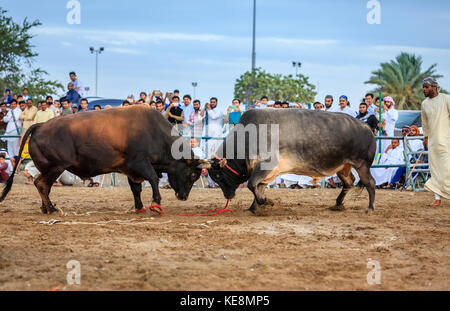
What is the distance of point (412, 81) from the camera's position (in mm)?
36438

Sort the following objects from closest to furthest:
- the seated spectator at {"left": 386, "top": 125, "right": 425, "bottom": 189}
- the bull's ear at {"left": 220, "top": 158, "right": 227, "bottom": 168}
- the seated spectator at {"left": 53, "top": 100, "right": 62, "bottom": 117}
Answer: the bull's ear at {"left": 220, "top": 158, "right": 227, "bottom": 168} < the seated spectator at {"left": 386, "top": 125, "right": 425, "bottom": 189} < the seated spectator at {"left": 53, "top": 100, "right": 62, "bottom": 117}

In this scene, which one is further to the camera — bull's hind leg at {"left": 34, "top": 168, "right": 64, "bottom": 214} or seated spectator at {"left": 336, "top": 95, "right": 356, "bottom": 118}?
seated spectator at {"left": 336, "top": 95, "right": 356, "bottom": 118}

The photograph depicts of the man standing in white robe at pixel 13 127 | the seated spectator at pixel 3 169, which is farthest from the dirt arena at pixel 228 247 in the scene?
the man standing in white robe at pixel 13 127

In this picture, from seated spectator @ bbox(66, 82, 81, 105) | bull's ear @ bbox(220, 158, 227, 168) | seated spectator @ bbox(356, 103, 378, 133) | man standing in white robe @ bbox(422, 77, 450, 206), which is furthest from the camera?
seated spectator @ bbox(66, 82, 81, 105)

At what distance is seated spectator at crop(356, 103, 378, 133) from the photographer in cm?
1287

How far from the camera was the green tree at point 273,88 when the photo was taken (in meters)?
34.7

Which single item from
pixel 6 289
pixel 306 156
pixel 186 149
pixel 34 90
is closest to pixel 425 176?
pixel 306 156

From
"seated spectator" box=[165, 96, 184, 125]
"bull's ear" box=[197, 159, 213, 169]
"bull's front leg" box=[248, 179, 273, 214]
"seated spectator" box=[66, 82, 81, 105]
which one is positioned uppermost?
Result: "seated spectator" box=[66, 82, 81, 105]

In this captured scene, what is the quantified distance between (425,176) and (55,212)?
29.5 feet

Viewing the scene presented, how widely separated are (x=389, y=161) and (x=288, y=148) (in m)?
5.64

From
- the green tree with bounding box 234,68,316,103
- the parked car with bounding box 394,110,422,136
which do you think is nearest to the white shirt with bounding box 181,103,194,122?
the parked car with bounding box 394,110,422,136

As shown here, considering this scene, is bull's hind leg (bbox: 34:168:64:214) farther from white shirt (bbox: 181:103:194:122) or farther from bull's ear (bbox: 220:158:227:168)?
white shirt (bbox: 181:103:194:122)

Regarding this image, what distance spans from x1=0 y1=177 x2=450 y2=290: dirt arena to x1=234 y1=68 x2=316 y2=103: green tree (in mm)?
25028

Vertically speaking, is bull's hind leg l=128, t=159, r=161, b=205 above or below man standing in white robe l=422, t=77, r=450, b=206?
below
